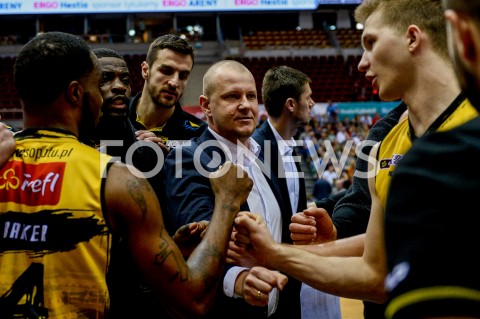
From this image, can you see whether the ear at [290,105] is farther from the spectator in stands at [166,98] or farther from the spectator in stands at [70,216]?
the spectator in stands at [70,216]

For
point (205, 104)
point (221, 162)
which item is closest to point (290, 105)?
point (205, 104)

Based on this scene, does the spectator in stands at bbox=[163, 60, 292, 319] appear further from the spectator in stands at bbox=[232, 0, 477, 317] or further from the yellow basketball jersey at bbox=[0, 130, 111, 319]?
the yellow basketball jersey at bbox=[0, 130, 111, 319]

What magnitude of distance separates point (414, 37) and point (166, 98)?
6.04 ft

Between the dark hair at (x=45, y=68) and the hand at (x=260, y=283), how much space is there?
3.09 feet

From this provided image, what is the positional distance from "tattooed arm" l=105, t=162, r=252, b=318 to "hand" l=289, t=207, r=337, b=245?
45 cm

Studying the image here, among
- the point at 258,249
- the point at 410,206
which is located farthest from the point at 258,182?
the point at 410,206

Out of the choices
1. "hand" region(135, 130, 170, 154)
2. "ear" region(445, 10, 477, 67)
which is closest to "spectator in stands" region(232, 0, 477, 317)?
"ear" region(445, 10, 477, 67)

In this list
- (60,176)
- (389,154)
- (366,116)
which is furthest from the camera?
(366,116)

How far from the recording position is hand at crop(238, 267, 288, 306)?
1.81 m

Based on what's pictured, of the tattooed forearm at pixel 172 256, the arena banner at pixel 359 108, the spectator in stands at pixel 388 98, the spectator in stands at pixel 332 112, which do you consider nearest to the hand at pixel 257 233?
the spectator in stands at pixel 388 98

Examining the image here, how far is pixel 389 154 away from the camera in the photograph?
191 cm

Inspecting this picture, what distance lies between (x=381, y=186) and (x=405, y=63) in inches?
17.7

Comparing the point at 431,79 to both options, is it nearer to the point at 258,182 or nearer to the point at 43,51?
the point at 258,182

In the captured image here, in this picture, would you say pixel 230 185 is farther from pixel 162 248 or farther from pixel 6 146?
pixel 6 146
